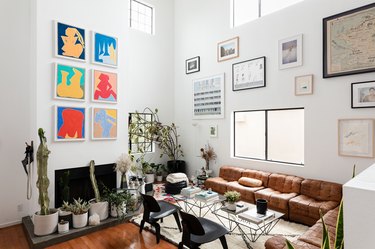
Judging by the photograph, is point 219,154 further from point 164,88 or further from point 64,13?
point 64,13

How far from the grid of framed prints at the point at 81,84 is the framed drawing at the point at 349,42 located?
13.3 ft

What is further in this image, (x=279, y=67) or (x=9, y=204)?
(x=279, y=67)

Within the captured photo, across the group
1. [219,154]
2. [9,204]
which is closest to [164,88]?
[219,154]

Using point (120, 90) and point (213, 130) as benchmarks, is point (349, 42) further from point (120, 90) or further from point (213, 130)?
point (120, 90)

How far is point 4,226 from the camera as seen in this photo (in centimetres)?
373

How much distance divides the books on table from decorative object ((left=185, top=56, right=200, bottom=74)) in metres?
4.43

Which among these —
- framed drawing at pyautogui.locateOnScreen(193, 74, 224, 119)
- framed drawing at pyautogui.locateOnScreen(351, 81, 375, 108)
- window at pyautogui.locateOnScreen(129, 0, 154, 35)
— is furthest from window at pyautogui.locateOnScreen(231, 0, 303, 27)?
window at pyautogui.locateOnScreen(129, 0, 154, 35)

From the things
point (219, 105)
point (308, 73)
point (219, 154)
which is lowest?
point (219, 154)

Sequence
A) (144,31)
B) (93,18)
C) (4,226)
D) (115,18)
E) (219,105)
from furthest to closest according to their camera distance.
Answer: (144,31) < (219,105) < (115,18) < (93,18) < (4,226)

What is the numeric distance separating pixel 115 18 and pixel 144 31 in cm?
229

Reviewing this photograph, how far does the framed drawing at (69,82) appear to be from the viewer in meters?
3.76

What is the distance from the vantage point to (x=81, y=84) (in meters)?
4.02

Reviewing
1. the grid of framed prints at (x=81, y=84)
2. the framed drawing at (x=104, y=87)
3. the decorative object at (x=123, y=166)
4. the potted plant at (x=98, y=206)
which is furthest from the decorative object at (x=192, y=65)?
the potted plant at (x=98, y=206)

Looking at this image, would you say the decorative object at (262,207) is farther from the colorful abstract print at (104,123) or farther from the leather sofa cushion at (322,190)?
the colorful abstract print at (104,123)
